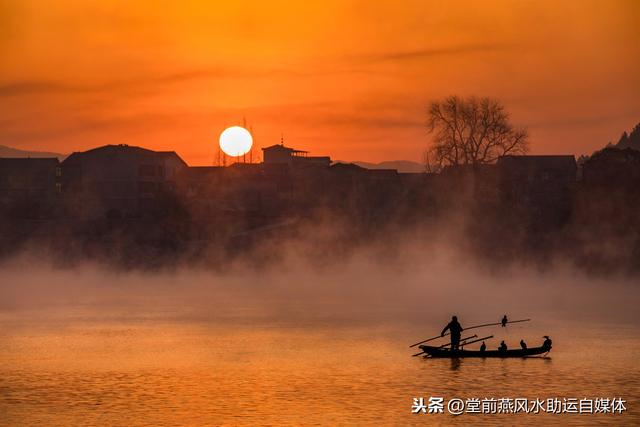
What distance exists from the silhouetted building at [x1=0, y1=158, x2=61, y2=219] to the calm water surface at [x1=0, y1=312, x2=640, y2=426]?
7895 cm

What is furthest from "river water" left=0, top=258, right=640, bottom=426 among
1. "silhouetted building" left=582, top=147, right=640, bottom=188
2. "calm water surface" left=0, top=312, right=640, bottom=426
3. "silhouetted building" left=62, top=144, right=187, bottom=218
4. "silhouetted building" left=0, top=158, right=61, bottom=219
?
"silhouetted building" left=62, top=144, right=187, bottom=218

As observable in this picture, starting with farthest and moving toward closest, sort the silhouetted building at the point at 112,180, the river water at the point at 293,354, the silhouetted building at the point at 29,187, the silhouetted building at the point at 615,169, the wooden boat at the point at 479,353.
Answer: the silhouetted building at the point at 29,187 → the silhouetted building at the point at 112,180 → the silhouetted building at the point at 615,169 → the wooden boat at the point at 479,353 → the river water at the point at 293,354

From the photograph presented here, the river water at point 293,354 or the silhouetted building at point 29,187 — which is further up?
the silhouetted building at point 29,187

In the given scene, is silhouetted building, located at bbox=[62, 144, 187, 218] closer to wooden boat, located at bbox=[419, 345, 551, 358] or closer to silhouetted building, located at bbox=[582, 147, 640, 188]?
silhouetted building, located at bbox=[582, 147, 640, 188]

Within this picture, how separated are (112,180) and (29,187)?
14.3 m

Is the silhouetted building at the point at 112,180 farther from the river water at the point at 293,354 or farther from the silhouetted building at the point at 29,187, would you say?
the river water at the point at 293,354

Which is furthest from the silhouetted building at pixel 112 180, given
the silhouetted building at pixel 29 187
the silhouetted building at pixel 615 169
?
the silhouetted building at pixel 615 169

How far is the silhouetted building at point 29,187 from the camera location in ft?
550

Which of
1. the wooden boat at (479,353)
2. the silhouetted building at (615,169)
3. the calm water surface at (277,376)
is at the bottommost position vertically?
the calm water surface at (277,376)

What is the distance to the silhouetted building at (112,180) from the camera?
16712 centimetres

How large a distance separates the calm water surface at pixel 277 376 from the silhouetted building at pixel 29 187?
79.0m

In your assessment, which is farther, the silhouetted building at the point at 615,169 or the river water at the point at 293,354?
the silhouetted building at the point at 615,169

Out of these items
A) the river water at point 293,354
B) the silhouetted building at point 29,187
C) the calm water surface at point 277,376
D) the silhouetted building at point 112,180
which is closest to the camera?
the calm water surface at point 277,376

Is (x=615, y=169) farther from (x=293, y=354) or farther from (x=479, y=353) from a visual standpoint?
(x=479, y=353)
